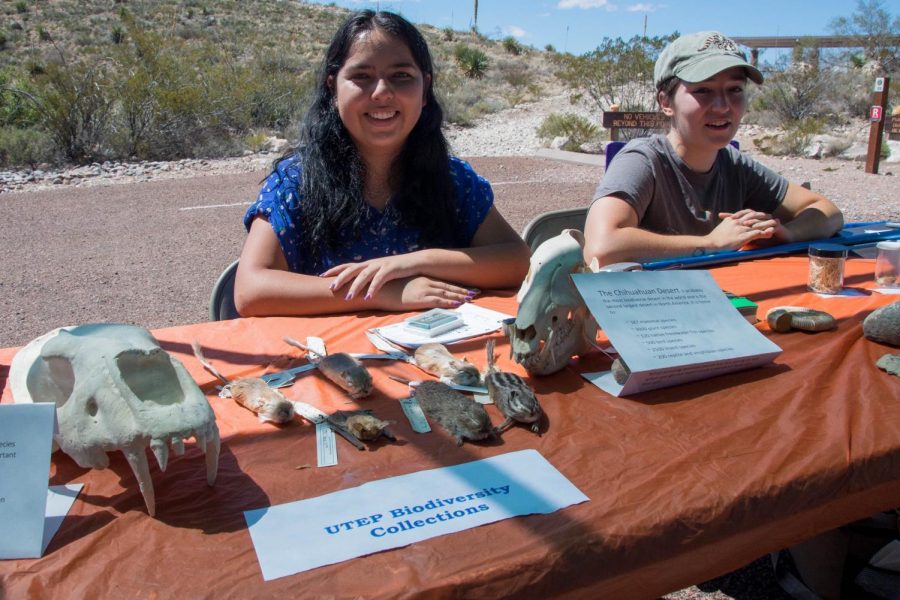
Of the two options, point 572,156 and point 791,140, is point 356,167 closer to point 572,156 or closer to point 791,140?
point 572,156

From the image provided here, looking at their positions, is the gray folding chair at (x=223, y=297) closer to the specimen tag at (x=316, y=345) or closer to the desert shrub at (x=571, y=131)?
the specimen tag at (x=316, y=345)

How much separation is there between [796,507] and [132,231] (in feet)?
24.3

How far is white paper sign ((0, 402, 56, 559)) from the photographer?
37.5 inches

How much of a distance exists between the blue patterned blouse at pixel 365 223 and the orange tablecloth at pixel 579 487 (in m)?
0.77

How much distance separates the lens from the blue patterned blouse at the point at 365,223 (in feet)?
7.49

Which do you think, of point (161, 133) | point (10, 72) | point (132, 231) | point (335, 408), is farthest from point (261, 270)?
point (10, 72)

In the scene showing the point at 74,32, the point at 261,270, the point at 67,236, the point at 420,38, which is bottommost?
the point at 67,236

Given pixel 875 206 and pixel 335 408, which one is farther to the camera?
pixel 875 206

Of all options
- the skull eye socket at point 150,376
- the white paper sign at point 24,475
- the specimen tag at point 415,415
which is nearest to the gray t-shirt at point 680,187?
the specimen tag at point 415,415

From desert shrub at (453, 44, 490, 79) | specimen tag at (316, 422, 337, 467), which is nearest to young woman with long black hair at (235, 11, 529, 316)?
specimen tag at (316, 422, 337, 467)

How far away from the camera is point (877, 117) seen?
928 centimetres

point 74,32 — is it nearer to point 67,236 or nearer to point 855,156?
point 67,236

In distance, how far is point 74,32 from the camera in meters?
30.6

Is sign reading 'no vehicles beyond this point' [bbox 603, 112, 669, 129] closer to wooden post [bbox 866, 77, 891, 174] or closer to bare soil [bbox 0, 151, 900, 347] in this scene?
bare soil [bbox 0, 151, 900, 347]
